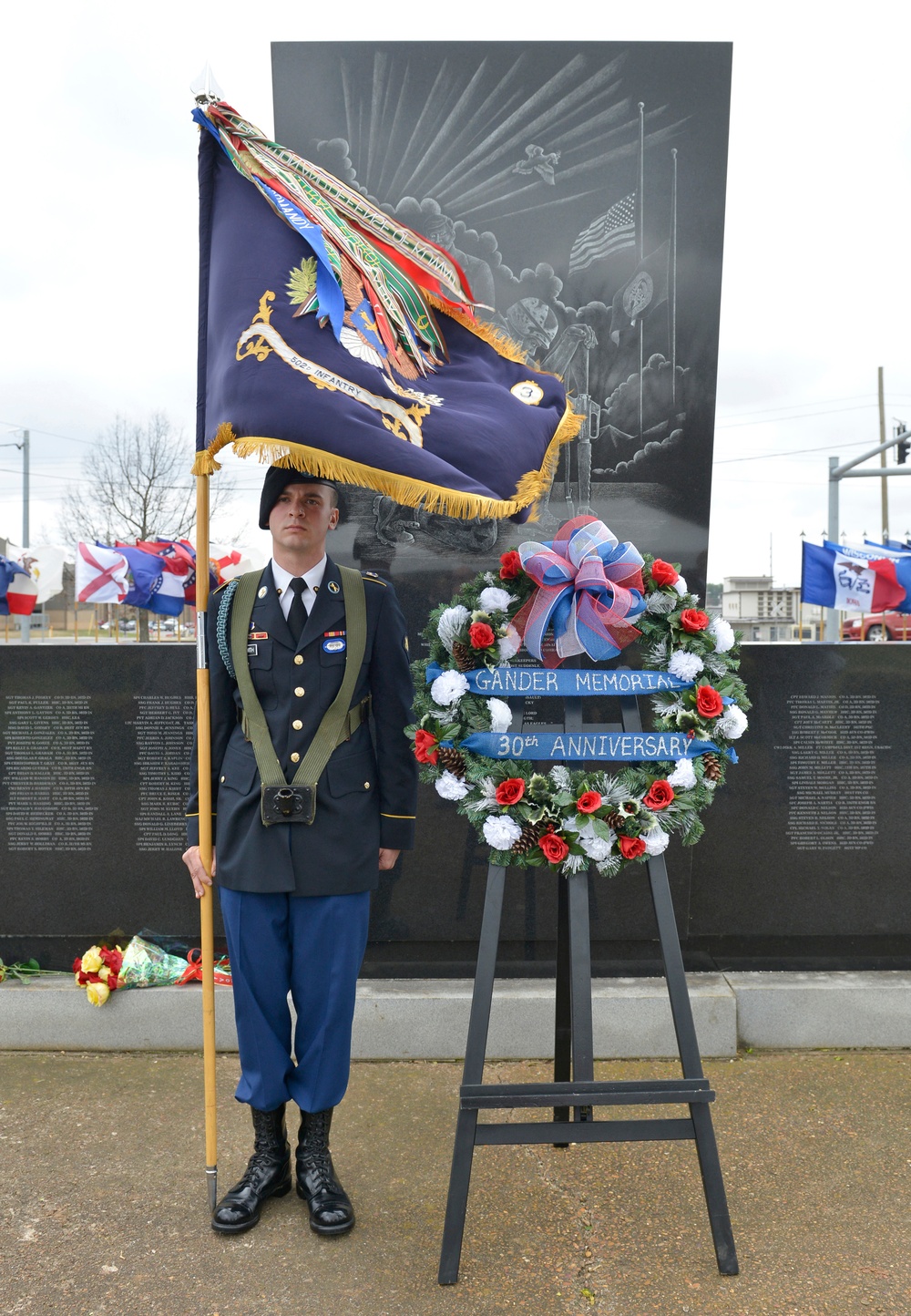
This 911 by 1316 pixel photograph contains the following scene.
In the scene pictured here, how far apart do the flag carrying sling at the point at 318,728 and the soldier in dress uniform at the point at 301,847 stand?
2cm

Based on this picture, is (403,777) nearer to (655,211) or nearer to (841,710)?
(841,710)

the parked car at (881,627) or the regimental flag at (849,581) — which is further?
the parked car at (881,627)

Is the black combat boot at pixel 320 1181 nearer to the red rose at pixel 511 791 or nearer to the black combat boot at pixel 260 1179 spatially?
the black combat boot at pixel 260 1179

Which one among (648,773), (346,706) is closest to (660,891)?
(648,773)

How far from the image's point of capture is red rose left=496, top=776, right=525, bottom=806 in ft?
8.50

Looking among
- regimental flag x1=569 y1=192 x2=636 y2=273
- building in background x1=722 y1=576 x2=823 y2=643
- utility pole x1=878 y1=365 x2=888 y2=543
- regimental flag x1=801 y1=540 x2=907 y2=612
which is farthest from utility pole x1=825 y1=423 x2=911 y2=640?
building in background x1=722 y1=576 x2=823 y2=643

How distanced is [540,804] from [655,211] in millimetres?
A: 2727

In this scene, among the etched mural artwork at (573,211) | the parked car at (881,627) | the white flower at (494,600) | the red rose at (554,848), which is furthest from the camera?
the parked car at (881,627)

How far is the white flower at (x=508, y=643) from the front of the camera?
2771 millimetres

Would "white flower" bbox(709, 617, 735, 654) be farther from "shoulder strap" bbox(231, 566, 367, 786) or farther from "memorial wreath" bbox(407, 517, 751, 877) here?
"shoulder strap" bbox(231, 566, 367, 786)

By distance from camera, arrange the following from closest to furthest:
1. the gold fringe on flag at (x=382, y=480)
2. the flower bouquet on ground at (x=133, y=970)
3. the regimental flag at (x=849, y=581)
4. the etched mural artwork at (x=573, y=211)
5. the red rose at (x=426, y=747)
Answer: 1. the gold fringe on flag at (x=382, y=480)
2. the red rose at (x=426, y=747)
3. the flower bouquet on ground at (x=133, y=970)
4. the etched mural artwork at (x=573, y=211)
5. the regimental flag at (x=849, y=581)

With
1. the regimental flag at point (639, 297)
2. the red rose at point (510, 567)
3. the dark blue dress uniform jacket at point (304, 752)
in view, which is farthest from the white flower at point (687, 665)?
the regimental flag at point (639, 297)

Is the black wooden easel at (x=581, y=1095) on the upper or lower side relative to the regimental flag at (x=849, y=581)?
lower

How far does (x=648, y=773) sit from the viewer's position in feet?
8.87
